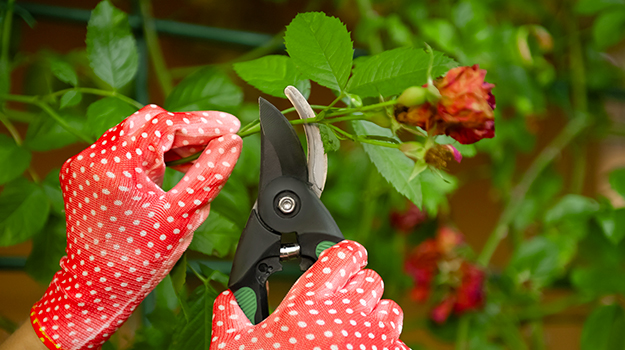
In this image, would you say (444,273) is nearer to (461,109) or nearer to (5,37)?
(461,109)

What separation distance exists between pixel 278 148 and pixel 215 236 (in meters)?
0.12

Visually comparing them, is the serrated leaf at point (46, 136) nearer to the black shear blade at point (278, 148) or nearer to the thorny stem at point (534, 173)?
the black shear blade at point (278, 148)

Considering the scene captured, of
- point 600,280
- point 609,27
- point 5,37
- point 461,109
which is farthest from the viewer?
point 609,27

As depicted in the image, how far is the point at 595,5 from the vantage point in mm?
659

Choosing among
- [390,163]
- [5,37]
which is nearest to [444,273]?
[390,163]

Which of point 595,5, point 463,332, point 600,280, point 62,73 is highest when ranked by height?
point 62,73

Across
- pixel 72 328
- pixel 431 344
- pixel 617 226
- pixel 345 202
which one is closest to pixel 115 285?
pixel 72 328

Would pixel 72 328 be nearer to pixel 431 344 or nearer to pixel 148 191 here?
pixel 148 191

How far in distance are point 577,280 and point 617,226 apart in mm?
95

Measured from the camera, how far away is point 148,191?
294mm

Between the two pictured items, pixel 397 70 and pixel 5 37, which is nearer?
pixel 397 70

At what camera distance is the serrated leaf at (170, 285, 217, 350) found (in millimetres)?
331

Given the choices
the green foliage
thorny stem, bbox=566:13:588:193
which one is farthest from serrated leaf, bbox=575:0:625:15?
thorny stem, bbox=566:13:588:193

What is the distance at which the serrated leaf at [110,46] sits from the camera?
1.21ft
